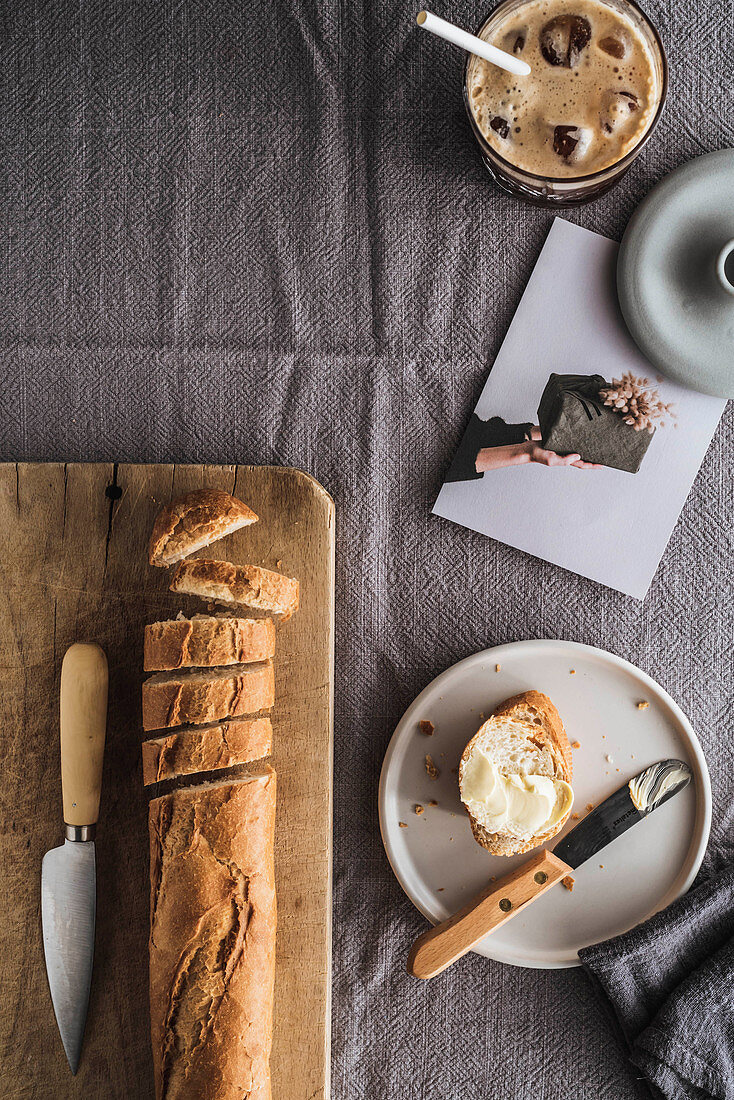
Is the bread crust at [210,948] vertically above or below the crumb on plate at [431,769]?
below

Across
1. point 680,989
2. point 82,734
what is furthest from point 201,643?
point 680,989

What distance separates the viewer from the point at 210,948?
958mm

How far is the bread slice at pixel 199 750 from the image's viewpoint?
39.0 inches

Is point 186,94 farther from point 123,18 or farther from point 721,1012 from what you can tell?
point 721,1012

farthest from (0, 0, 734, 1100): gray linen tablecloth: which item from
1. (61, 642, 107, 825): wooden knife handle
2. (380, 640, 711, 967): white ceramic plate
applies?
(61, 642, 107, 825): wooden knife handle

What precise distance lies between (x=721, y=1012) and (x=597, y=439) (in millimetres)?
860

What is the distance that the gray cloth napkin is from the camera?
1.08 metres

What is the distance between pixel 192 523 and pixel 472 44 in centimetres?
71

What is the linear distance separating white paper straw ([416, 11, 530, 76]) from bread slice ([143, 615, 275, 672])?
0.76m

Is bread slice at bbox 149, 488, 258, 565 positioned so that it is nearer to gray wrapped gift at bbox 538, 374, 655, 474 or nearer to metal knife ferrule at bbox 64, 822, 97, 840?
metal knife ferrule at bbox 64, 822, 97, 840

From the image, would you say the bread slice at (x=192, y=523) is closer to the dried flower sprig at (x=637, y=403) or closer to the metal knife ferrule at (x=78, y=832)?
the metal knife ferrule at (x=78, y=832)

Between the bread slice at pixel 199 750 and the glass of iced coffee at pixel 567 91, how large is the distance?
855 millimetres

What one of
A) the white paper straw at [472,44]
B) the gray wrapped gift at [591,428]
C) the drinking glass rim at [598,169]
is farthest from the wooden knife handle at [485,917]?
the white paper straw at [472,44]

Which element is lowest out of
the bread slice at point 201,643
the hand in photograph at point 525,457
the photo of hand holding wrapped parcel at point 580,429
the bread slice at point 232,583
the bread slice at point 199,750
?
the bread slice at point 199,750
